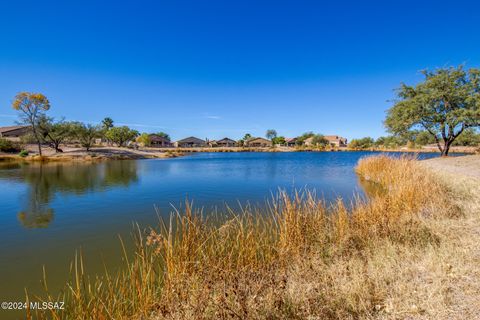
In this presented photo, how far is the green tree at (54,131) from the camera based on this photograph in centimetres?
4216

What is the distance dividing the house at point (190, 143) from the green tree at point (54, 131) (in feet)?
192

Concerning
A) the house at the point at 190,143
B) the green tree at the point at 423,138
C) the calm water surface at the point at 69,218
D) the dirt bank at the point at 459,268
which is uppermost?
the house at the point at 190,143

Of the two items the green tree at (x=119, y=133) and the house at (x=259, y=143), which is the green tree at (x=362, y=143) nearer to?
the house at (x=259, y=143)

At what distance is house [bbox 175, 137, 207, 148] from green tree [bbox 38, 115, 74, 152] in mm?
58374

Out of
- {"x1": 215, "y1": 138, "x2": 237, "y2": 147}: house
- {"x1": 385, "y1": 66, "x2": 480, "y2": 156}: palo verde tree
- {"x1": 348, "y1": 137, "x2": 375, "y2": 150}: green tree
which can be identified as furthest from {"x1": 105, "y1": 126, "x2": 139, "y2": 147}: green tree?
{"x1": 348, "y1": 137, "x2": 375, "y2": 150}: green tree

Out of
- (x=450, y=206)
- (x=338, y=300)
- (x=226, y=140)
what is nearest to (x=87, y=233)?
(x=338, y=300)

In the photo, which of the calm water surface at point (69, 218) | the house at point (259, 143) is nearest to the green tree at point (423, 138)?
the calm water surface at point (69, 218)

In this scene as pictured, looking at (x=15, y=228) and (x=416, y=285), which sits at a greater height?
(x=416, y=285)

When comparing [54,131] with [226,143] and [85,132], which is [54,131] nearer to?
[85,132]

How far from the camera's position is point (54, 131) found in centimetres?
4412

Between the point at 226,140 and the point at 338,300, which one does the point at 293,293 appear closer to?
the point at 338,300

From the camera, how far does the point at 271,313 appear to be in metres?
2.62

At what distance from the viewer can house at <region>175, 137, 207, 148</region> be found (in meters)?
105

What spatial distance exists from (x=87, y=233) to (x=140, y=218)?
69.9 inches
